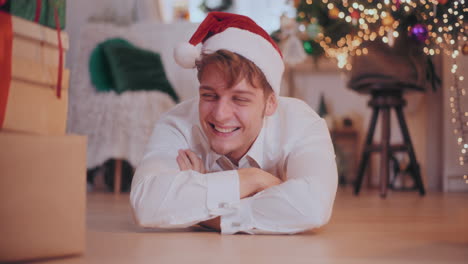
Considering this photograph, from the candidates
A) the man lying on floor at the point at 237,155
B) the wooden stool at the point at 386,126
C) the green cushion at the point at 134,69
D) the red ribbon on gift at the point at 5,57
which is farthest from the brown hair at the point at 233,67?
the green cushion at the point at 134,69

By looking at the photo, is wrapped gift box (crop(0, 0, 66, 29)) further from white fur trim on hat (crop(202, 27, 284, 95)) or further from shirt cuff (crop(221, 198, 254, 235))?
shirt cuff (crop(221, 198, 254, 235))

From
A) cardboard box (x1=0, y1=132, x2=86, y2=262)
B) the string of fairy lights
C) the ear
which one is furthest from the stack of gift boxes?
the string of fairy lights

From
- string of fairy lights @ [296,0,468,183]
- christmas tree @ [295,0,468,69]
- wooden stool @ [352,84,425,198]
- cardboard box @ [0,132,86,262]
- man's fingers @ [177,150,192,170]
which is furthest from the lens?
wooden stool @ [352,84,425,198]

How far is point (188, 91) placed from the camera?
332cm

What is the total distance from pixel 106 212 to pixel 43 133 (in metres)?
1.06

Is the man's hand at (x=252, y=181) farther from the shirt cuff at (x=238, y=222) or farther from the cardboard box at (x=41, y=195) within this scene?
the cardboard box at (x=41, y=195)

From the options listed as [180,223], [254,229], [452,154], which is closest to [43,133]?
[180,223]

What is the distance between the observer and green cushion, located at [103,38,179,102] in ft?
10.00

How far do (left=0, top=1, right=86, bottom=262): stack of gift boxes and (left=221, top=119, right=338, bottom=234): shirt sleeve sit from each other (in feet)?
1.52

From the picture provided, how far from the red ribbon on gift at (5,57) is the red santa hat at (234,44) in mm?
505

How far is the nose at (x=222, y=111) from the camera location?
4.33 ft

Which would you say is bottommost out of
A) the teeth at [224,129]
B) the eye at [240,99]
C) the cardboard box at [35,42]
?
the teeth at [224,129]

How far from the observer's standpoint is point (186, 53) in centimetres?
131

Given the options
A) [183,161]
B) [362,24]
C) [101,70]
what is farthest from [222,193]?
[101,70]
